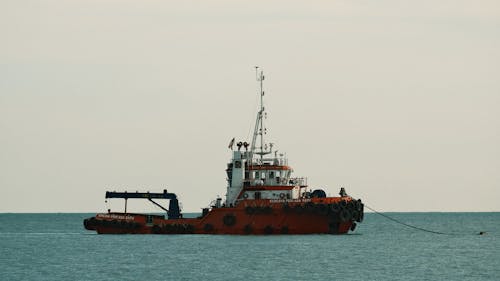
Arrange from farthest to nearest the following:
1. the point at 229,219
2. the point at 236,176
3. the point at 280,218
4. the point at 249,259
A: the point at 236,176, the point at 229,219, the point at 280,218, the point at 249,259

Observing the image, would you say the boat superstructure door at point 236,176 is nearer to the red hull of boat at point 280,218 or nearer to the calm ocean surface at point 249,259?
the red hull of boat at point 280,218

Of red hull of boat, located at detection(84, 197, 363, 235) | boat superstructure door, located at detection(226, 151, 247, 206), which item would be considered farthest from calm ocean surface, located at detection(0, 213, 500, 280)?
boat superstructure door, located at detection(226, 151, 247, 206)

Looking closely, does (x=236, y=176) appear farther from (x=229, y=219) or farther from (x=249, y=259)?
(x=249, y=259)

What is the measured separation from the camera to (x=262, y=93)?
73.4 meters

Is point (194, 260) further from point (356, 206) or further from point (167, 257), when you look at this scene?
point (356, 206)

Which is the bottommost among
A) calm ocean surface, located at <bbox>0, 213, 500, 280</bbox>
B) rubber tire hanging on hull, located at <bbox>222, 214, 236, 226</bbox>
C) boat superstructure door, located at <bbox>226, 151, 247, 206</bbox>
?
calm ocean surface, located at <bbox>0, 213, 500, 280</bbox>

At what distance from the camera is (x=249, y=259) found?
60156 mm

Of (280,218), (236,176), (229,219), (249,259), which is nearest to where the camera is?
(249,259)

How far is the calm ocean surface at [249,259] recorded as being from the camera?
54.2 meters

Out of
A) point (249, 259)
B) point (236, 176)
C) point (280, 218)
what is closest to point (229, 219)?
point (236, 176)

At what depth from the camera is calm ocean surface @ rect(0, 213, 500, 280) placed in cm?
5425

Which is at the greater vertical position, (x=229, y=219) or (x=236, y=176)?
(x=236, y=176)

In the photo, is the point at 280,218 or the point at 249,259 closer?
the point at 249,259

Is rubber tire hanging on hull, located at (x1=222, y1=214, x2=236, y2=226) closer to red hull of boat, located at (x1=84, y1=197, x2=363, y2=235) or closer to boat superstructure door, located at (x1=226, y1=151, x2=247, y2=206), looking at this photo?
red hull of boat, located at (x1=84, y1=197, x2=363, y2=235)
